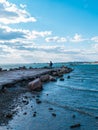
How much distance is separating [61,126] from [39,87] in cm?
2064

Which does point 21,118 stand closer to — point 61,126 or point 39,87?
point 61,126

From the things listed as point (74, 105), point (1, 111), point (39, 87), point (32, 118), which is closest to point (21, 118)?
point (32, 118)

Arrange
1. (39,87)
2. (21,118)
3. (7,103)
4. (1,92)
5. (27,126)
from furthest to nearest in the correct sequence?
(39,87)
(1,92)
(7,103)
(21,118)
(27,126)

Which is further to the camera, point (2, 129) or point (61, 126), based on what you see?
point (61, 126)

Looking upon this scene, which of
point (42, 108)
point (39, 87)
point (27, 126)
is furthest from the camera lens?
point (39, 87)

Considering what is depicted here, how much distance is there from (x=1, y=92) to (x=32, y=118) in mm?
14041

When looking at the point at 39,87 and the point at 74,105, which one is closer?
the point at 74,105

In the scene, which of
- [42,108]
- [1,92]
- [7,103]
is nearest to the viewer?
[42,108]

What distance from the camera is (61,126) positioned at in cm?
2005

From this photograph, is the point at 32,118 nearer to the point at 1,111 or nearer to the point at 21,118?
the point at 21,118

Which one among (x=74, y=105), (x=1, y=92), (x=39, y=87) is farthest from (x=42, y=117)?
(x=39, y=87)

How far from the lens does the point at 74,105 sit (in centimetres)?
Result: 2830

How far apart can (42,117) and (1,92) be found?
45.8 ft

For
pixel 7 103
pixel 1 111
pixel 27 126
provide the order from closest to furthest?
pixel 27 126 < pixel 1 111 < pixel 7 103
